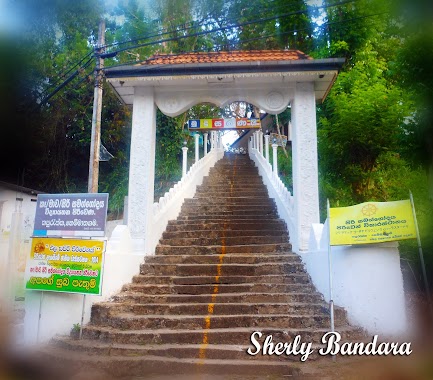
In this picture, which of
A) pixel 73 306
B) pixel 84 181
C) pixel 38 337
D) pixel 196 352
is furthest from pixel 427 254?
pixel 84 181

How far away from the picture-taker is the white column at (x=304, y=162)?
686 cm

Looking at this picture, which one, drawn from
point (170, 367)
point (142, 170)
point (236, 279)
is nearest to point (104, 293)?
point (170, 367)

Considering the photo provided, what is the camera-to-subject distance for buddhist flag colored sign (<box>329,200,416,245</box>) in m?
4.70

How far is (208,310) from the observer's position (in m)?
5.43

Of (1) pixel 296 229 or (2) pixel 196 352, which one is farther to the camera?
(1) pixel 296 229

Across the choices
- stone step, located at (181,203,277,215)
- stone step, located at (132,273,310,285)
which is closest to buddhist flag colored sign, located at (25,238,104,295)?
stone step, located at (132,273,310,285)

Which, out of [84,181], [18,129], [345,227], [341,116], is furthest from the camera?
[84,181]

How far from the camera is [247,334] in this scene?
4.73 metres

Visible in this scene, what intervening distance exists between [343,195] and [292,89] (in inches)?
168

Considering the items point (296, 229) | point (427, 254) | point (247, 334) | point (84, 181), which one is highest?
point (84, 181)

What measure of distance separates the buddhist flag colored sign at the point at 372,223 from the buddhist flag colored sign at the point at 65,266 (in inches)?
133

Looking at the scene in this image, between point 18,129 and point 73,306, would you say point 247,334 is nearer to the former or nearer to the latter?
point 73,306

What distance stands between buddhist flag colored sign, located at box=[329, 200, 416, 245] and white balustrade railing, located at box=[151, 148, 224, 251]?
12.6ft

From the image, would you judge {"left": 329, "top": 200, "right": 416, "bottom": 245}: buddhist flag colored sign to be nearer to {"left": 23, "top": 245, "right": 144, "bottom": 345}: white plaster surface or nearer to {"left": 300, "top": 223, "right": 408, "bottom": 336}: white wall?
{"left": 300, "top": 223, "right": 408, "bottom": 336}: white wall
